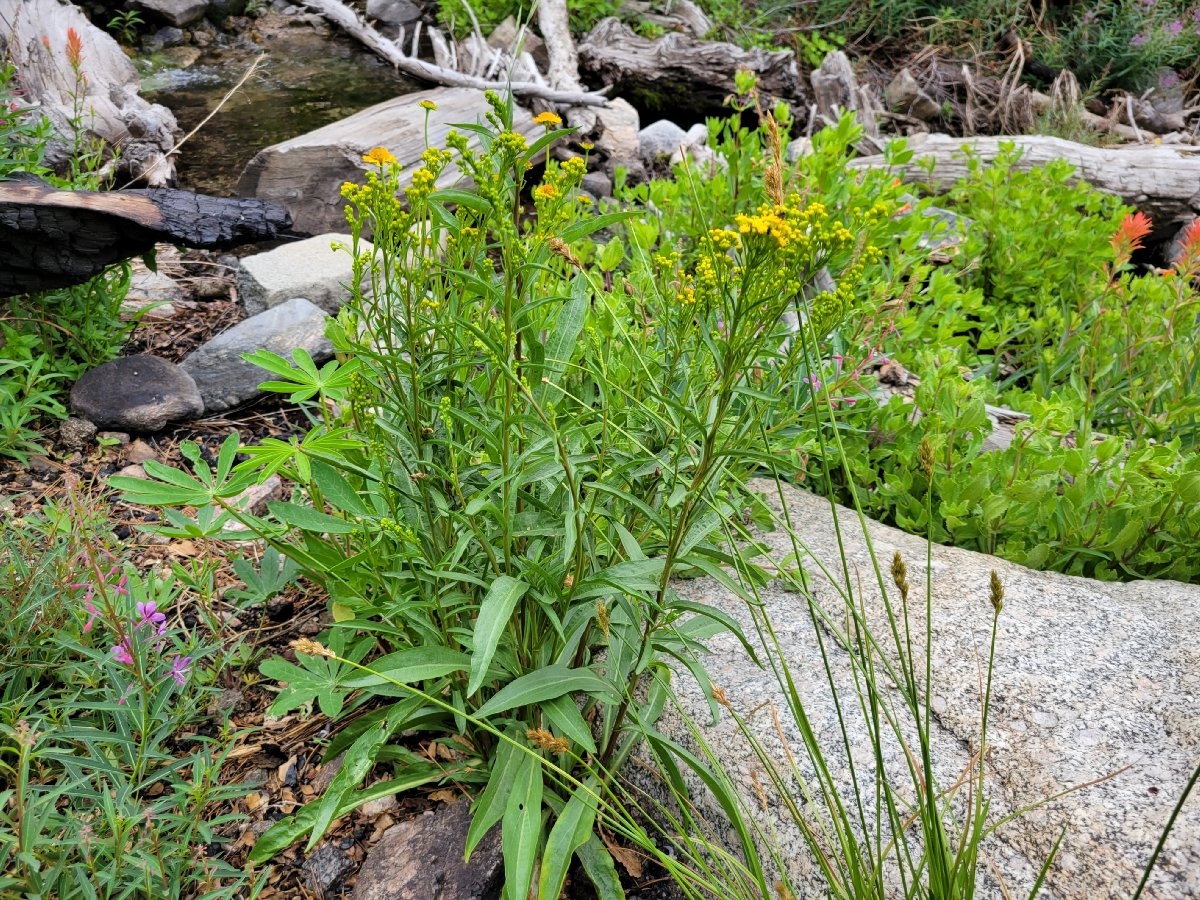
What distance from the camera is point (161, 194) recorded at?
3.15 m

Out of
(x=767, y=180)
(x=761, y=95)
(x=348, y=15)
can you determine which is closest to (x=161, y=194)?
(x=767, y=180)

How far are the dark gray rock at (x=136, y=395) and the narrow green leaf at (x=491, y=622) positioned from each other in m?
1.98

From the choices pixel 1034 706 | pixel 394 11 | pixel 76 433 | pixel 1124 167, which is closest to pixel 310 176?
pixel 76 433

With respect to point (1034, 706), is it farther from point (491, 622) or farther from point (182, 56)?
point (182, 56)

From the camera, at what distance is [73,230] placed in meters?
2.78

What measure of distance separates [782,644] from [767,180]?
40.6 inches

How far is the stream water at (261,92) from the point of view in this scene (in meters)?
5.83

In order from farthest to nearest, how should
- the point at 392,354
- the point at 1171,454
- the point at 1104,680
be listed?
the point at 1171,454 → the point at 1104,680 → the point at 392,354

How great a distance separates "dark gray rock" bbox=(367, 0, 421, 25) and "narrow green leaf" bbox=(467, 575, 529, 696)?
902 centimetres

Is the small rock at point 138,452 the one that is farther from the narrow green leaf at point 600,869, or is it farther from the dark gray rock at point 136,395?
the narrow green leaf at point 600,869

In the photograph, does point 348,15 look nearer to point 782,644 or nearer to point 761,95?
point 761,95

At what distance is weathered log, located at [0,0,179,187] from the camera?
17.0 feet

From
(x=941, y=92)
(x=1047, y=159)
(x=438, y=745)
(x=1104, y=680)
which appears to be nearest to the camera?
(x=1104, y=680)

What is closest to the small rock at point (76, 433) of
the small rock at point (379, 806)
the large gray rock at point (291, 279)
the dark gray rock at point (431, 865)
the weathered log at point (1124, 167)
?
the large gray rock at point (291, 279)
